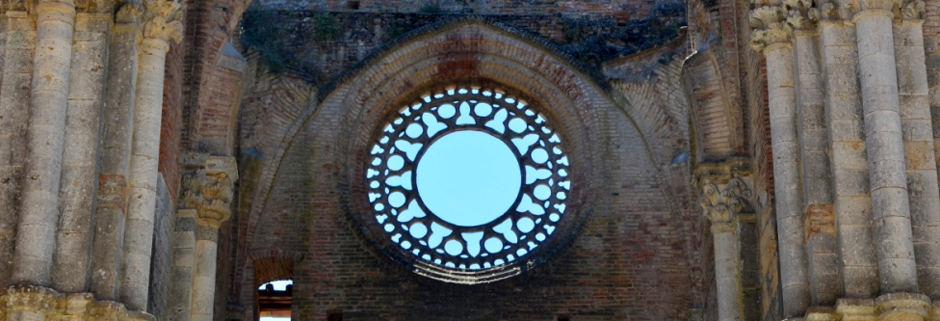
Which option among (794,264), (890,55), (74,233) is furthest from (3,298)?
(890,55)

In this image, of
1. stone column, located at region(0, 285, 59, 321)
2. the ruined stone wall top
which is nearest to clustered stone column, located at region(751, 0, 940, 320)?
stone column, located at region(0, 285, 59, 321)

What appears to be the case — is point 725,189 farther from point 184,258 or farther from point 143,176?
point 143,176

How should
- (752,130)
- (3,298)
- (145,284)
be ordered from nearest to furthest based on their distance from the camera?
(3,298), (145,284), (752,130)

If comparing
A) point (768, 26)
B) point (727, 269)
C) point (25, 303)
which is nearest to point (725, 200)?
point (727, 269)

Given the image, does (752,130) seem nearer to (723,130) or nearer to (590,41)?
(723,130)

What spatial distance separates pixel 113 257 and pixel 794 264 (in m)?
4.68

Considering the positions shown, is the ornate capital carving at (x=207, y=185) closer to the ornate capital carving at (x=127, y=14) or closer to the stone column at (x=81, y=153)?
the ornate capital carving at (x=127, y=14)

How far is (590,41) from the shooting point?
23391mm

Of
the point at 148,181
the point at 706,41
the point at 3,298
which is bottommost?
the point at 3,298

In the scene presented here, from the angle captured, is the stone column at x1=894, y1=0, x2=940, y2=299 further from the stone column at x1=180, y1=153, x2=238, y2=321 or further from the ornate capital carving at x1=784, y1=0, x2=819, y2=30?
the stone column at x1=180, y1=153, x2=238, y2=321

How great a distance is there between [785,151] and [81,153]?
4.94 m

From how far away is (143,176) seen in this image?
47.2ft

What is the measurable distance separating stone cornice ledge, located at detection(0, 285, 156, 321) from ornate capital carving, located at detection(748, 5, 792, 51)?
16.6ft

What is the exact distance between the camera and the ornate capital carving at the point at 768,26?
1511 cm
